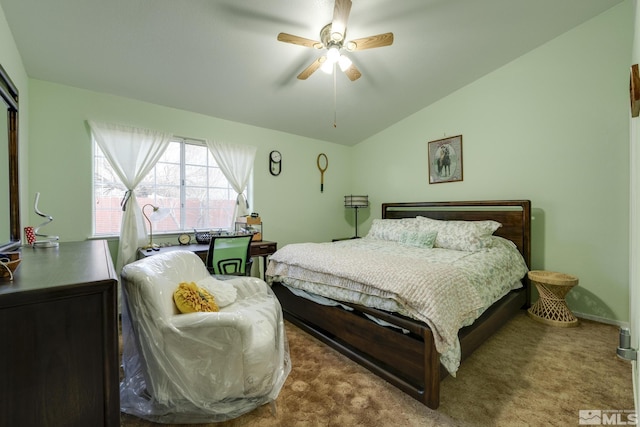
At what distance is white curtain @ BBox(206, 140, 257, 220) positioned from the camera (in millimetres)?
3427

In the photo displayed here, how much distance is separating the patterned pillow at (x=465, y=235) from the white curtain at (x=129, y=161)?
10.7ft

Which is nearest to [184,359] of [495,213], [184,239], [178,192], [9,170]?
[9,170]

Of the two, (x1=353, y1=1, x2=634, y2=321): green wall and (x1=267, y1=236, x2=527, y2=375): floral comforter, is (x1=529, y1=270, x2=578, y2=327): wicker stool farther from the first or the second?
(x1=353, y1=1, x2=634, y2=321): green wall

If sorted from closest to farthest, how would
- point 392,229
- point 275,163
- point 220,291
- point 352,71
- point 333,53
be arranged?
1. point 220,291
2. point 333,53
3. point 352,71
4. point 392,229
5. point 275,163

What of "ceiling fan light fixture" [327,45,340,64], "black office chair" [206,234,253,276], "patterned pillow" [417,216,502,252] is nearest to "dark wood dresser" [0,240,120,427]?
"black office chair" [206,234,253,276]

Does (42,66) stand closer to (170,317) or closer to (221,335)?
(170,317)

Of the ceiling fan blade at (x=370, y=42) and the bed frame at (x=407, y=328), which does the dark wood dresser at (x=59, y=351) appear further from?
the ceiling fan blade at (x=370, y=42)

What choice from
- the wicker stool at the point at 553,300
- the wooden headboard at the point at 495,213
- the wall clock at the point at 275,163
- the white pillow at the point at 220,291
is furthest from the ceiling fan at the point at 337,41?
the wicker stool at the point at 553,300

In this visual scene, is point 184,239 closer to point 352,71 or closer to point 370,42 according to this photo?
point 352,71

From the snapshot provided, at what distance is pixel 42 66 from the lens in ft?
7.39

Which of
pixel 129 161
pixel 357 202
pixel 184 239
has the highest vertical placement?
pixel 129 161

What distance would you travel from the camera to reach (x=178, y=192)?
3.26 meters

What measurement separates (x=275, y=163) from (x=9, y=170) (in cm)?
262

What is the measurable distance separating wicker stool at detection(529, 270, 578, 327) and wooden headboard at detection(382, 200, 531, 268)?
0.33m
